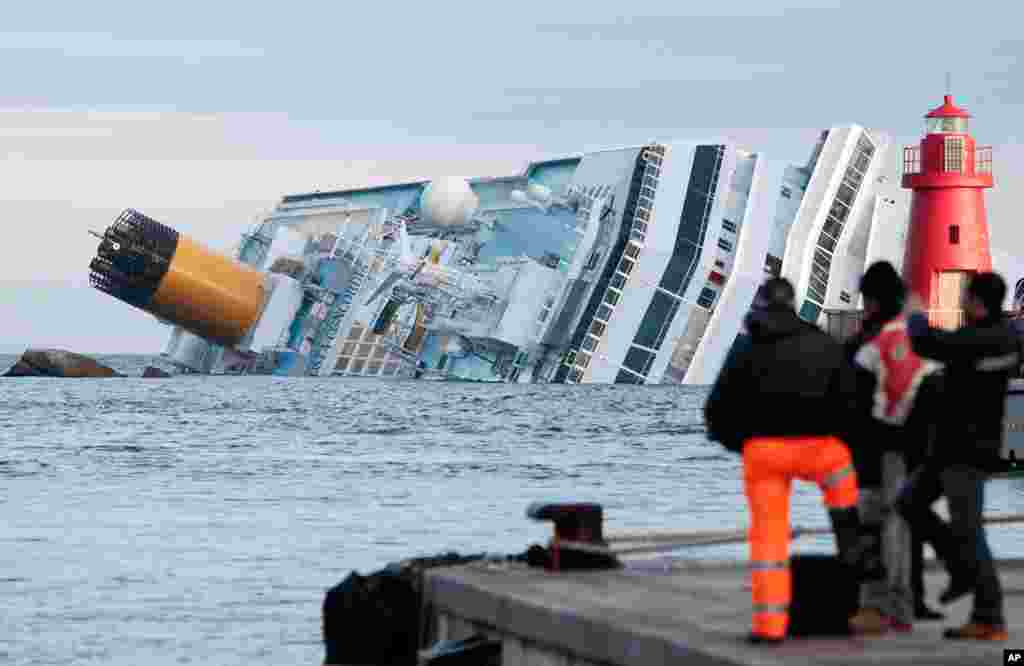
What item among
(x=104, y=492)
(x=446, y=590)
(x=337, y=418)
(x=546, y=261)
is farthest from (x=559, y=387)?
(x=446, y=590)

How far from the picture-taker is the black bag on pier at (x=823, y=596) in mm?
8539

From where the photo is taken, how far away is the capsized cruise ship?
7850cm

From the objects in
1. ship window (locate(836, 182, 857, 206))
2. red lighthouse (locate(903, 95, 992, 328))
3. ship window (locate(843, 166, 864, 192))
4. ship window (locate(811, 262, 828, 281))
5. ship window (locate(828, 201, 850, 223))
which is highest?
ship window (locate(843, 166, 864, 192))

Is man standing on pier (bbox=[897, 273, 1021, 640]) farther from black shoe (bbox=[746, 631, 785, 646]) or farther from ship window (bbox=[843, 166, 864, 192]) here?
ship window (bbox=[843, 166, 864, 192])

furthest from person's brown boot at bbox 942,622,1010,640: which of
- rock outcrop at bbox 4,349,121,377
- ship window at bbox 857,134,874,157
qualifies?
rock outcrop at bbox 4,349,121,377

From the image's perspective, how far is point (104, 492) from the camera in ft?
115

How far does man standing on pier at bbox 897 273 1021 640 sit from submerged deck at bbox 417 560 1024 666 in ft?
0.74

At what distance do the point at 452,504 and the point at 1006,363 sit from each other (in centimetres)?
2413

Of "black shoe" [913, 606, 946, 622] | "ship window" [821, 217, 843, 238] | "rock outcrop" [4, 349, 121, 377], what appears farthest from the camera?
"rock outcrop" [4, 349, 121, 377]

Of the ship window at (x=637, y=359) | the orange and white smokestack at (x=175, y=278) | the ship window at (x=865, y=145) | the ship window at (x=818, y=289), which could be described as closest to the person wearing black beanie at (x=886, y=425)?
the ship window at (x=637, y=359)

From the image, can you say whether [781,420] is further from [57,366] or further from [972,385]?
[57,366]

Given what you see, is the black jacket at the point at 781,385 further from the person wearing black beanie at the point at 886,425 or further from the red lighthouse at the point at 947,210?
the red lighthouse at the point at 947,210

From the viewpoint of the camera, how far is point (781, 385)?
27.3 feet

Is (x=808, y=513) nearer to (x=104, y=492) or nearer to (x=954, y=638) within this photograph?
(x=104, y=492)
